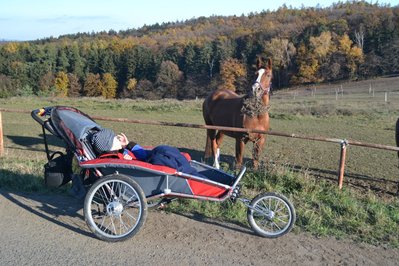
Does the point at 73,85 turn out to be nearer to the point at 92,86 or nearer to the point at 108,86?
the point at 92,86

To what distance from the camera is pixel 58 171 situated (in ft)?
15.8

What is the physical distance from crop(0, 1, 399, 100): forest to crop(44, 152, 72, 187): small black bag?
245 feet

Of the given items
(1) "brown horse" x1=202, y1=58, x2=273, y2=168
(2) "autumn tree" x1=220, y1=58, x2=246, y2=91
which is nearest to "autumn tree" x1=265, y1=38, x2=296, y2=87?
(2) "autumn tree" x1=220, y1=58, x2=246, y2=91

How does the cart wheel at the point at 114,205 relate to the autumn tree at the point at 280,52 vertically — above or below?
below

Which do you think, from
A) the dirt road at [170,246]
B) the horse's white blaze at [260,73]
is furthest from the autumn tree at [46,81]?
the dirt road at [170,246]

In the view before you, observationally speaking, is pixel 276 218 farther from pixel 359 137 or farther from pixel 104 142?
pixel 359 137

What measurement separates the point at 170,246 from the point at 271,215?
1.07 metres

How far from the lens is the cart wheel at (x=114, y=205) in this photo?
13.3 ft

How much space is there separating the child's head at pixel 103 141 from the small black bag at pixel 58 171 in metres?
0.60

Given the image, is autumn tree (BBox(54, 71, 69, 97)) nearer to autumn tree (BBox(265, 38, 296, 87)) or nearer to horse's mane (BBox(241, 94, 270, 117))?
autumn tree (BBox(265, 38, 296, 87))

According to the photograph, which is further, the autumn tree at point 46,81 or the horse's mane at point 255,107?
the autumn tree at point 46,81

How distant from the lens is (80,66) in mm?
98125

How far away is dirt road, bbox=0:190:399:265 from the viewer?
3631 mm

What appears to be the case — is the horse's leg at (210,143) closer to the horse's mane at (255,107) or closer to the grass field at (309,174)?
the grass field at (309,174)
